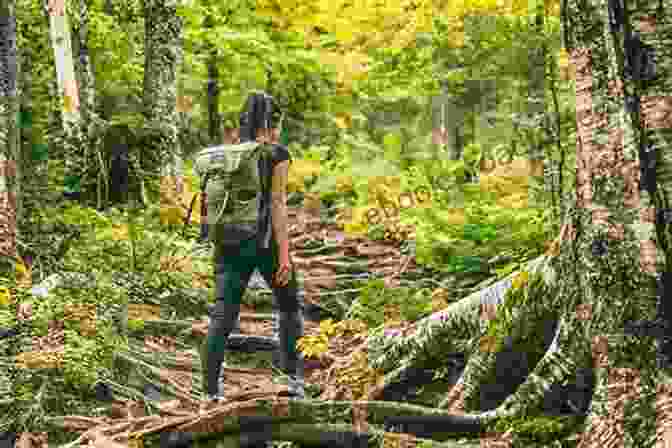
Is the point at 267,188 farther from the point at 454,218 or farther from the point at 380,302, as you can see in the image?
the point at 454,218

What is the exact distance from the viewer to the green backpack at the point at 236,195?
5062 millimetres

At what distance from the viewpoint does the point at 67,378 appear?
15.4 ft

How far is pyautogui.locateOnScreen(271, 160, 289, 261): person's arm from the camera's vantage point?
5195 mm

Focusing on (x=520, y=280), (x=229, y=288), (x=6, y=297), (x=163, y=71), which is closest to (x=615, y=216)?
(x=520, y=280)

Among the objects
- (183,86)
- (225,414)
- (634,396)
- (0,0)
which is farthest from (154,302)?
(183,86)

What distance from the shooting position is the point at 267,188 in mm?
5195

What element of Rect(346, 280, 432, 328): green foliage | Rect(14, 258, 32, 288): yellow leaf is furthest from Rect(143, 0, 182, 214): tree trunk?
Rect(346, 280, 432, 328): green foliage

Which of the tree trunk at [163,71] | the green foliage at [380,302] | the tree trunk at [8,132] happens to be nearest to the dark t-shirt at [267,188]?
the green foliage at [380,302]

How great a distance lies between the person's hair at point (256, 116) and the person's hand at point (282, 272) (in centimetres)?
84

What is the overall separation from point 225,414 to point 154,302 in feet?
14.2

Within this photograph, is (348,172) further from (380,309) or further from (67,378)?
(67,378)

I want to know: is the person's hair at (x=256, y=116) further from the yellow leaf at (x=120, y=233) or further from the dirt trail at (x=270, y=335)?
the yellow leaf at (x=120, y=233)

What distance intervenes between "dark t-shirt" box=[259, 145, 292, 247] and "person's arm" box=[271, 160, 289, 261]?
0.09ft

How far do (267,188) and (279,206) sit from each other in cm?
14
